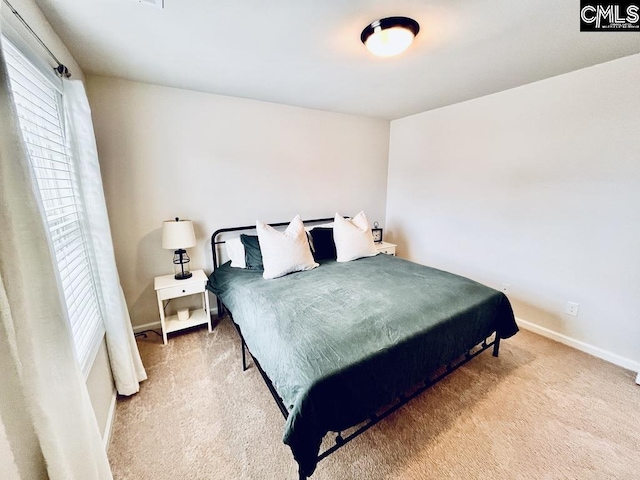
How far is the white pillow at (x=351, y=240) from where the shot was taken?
2959 millimetres

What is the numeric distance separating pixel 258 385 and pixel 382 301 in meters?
1.13

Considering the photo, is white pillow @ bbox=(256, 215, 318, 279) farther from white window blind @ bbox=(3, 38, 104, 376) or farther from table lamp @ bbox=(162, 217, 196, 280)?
white window blind @ bbox=(3, 38, 104, 376)

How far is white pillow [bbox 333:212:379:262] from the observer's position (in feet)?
9.71

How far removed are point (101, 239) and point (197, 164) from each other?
1.27 meters

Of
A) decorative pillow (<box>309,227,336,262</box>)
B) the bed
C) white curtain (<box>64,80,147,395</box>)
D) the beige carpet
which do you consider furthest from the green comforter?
white curtain (<box>64,80,147,395</box>)

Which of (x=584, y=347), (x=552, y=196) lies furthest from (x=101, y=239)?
(x=584, y=347)

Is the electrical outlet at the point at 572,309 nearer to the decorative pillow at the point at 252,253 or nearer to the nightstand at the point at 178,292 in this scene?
the decorative pillow at the point at 252,253

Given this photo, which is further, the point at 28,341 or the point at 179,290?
the point at 179,290

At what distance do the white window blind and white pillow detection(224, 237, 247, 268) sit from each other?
45.5 inches

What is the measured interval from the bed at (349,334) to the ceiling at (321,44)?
1.75 metres

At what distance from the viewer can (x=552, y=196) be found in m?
2.47

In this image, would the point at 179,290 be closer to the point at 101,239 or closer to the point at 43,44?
the point at 101,239

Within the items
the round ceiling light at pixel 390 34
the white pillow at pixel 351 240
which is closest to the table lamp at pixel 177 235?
the white pillow at pixel 351 240

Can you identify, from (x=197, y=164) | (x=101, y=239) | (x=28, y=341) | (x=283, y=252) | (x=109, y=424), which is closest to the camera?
(x=28, y=341)
